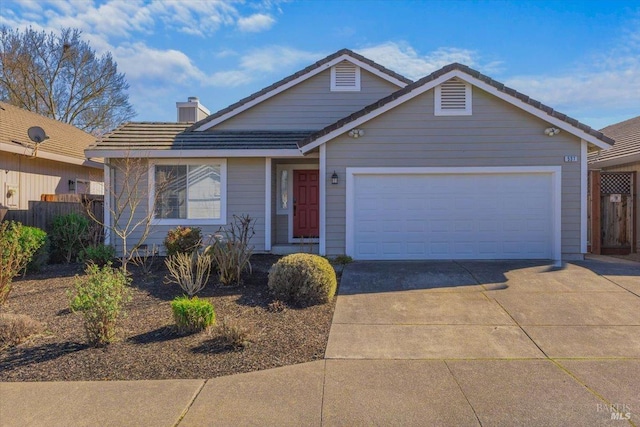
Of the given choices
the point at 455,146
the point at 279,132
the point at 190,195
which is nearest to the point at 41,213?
the point at 190,195

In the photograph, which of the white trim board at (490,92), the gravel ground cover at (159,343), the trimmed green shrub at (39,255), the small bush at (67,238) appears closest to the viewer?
the gravel ground cover at (159,343)

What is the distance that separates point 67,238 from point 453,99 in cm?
1001

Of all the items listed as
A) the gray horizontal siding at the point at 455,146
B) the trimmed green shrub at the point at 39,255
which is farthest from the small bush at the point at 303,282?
the trimmed green shrub at the point at 39,255

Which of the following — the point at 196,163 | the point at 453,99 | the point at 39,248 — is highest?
the point at 453,99

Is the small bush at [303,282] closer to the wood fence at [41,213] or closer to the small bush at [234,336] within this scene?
the small bush at [234,336]

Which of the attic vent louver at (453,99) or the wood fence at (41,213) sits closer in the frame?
the attic vent louver at (453,99)

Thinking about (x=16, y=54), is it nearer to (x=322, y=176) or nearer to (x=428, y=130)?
(x=322, y=176)

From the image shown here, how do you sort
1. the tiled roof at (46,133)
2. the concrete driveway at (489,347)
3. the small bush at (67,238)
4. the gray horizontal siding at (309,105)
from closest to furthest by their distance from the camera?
1. the concrete driveway at (489,347)
2. the small bush at (67,238)
3. the gray horizontal siding at (309,105)
4. the tiled roof at (46,133)

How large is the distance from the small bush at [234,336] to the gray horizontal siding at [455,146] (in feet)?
17.8

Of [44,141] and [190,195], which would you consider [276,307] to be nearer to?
[190,195]

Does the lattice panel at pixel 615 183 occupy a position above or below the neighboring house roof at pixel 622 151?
below

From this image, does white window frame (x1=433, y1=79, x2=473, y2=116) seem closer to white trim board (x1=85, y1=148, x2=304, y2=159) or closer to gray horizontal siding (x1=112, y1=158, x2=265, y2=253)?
white trim board (x1=85, y1=148, x2=304, y2=159)

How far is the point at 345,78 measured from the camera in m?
13.4
